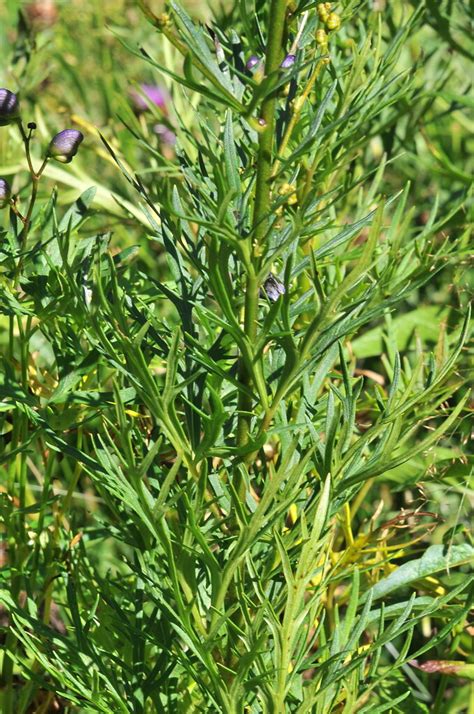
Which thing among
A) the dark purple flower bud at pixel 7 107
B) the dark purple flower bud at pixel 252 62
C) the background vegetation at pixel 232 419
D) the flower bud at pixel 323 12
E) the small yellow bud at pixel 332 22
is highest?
the dark purple flower bud at pixel 7 107

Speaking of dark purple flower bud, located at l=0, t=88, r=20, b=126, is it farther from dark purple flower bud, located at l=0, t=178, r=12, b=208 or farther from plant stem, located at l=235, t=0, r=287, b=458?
plant stem, located at l=235, t=0, r=287, b=458

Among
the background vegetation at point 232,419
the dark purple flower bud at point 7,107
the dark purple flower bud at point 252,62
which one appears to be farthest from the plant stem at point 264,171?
the dark purple flower bud at point 7,107

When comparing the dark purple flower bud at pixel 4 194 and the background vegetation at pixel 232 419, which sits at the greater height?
the dark purple flower bud at pixel 4 194

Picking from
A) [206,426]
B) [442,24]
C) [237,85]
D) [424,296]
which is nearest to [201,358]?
[206,426]

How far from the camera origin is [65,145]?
0.61 m

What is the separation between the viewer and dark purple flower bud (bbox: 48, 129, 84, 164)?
2.00ft

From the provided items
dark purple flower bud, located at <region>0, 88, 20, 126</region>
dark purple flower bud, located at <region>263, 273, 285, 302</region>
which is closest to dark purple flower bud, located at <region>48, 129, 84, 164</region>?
dark purple flower bud, located at <region>0, 88, 20, 126</region>

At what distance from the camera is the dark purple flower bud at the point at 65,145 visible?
2.00 ft

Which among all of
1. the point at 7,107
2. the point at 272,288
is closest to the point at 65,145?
the point at 7,107

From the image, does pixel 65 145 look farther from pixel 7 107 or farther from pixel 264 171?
pixel 264 171

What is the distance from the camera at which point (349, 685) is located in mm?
511

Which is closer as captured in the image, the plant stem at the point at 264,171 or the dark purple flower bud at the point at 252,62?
the plant stem at the point at 264,171

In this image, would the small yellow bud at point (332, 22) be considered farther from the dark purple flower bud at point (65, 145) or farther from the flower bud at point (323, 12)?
the dark purple flower bud at point (65, 145)

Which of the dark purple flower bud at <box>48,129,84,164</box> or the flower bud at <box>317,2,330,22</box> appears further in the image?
the dark purple flower bud at <box>48,129,84,164</box>
